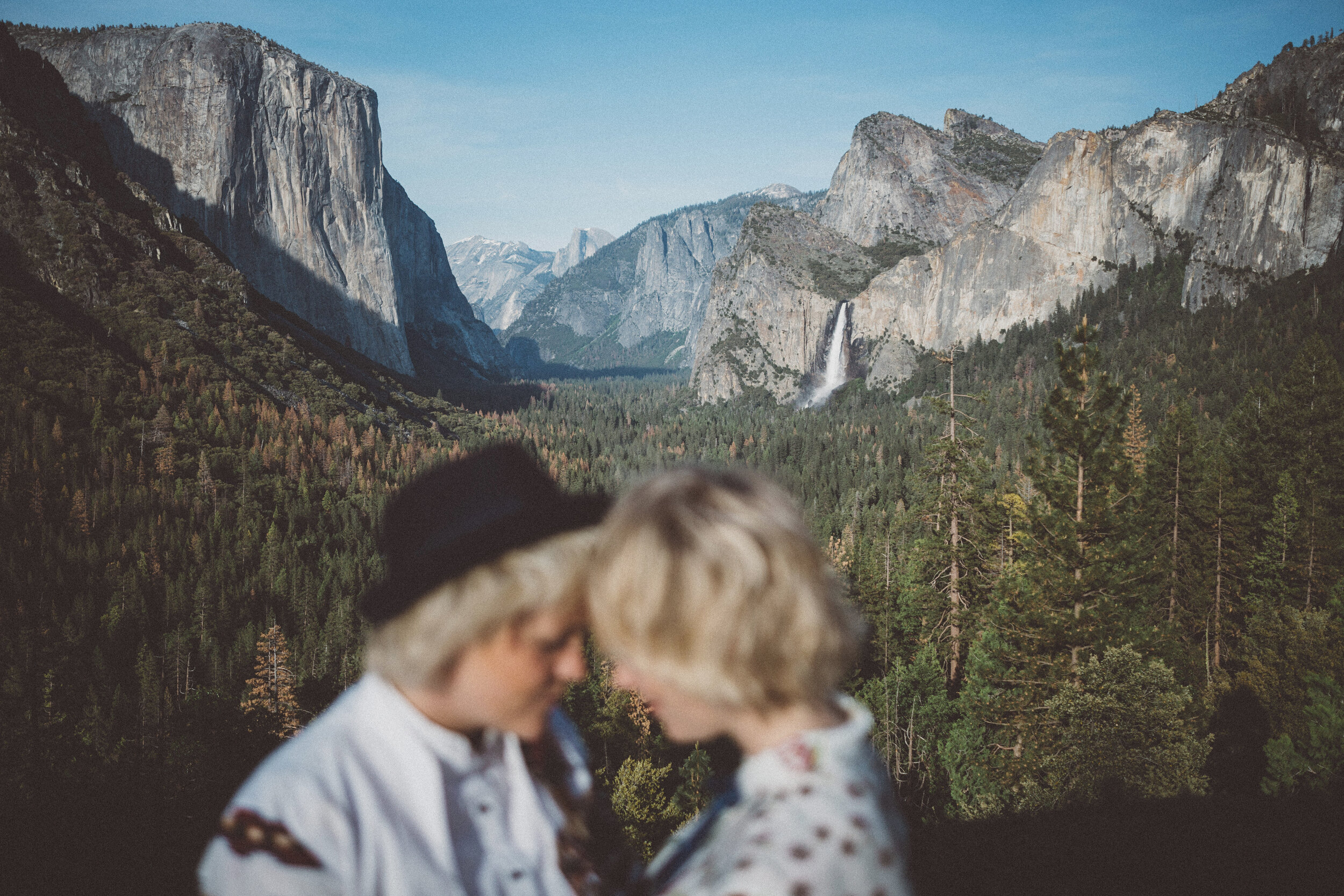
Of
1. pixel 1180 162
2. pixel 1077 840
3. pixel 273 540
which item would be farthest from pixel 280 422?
pixel 1180 162

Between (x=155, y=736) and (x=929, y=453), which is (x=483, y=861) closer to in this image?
(x=929, y=453)

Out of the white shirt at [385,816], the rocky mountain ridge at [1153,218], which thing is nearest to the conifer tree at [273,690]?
the white shirt at [385,816]

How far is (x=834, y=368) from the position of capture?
166 metres

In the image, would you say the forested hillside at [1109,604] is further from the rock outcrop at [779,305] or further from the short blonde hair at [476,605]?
the rock outcrop at [779,305]

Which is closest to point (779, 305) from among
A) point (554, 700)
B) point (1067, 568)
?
point (1067, 568)

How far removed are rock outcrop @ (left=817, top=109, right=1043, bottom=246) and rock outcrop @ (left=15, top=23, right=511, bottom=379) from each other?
125001mm

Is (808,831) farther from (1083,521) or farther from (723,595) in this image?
(1083,521)

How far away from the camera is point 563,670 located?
1859 mm

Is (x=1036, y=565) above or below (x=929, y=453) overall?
below

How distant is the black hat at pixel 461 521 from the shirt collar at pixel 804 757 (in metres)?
0.69

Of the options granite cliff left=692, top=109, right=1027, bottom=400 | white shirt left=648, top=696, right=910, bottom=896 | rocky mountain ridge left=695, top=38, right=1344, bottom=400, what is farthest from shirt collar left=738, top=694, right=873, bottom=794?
granite cliff left=692, top=109, right=1027, bottom=400

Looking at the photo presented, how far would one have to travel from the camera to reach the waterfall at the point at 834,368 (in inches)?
6398

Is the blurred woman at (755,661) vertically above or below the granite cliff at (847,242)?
below

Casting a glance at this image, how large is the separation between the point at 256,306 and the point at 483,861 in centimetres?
13602
